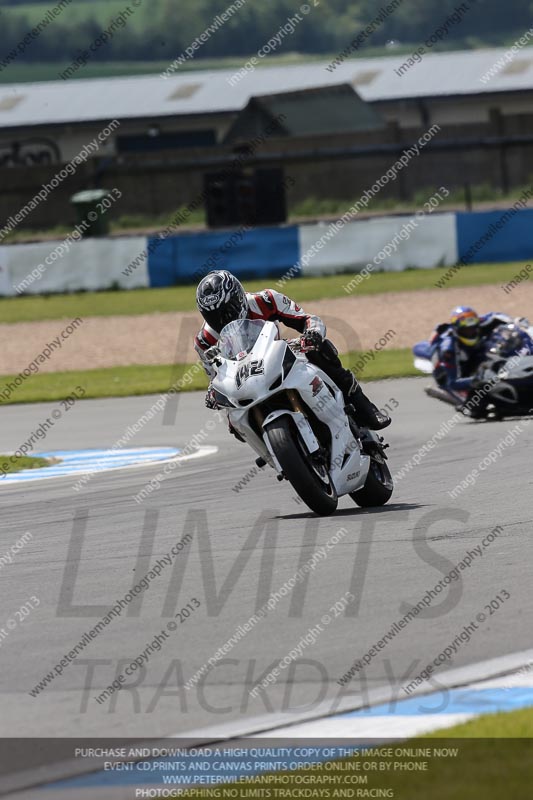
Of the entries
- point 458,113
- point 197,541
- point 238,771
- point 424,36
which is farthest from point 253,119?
point 424,36

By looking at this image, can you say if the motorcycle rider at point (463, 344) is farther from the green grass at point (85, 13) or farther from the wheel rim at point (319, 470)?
the green grass at point (85, 13)

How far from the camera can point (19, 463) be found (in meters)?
14.3

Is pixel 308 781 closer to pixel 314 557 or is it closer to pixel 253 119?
pixel 314 557

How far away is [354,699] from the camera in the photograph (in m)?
5.50

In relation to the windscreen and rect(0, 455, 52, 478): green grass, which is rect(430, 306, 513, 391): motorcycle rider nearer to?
rect(0, 455, 52, 478): green grass

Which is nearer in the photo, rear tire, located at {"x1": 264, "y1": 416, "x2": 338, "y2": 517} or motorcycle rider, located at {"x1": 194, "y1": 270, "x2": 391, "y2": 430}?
rear tire, located at {"x1": 264, "y1": 416, "x2": 338, "y2": 517}

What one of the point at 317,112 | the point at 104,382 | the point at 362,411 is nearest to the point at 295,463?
the point at 362,411

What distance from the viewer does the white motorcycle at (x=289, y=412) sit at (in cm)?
918

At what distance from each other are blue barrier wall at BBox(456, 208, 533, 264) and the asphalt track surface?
883 inches

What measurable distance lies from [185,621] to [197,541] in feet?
6.96

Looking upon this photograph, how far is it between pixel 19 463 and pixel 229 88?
2382 inches

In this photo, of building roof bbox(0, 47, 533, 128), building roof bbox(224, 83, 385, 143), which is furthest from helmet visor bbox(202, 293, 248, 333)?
building roof bbox(0, 47, 533, 128)

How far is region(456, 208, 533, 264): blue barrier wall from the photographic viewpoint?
34.9 meters

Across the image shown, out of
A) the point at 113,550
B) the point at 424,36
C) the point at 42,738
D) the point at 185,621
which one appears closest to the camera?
the point at 42,738
